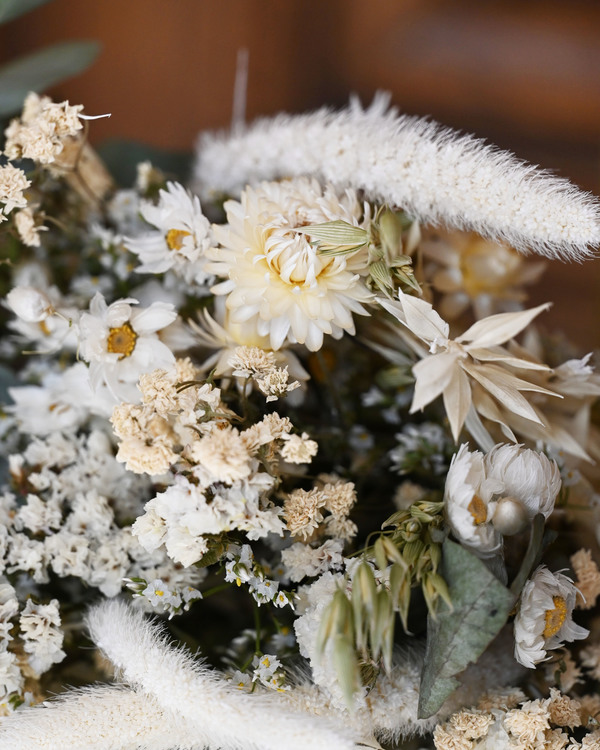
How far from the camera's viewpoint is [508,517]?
0.51 meters

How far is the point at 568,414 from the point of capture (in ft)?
2.34

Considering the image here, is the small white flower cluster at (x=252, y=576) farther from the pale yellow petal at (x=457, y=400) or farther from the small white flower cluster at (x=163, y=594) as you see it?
the pale yellow petal at (x=457, y=400)

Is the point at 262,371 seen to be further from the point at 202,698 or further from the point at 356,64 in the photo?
the point at 356,64

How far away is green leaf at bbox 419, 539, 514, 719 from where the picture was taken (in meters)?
0.47

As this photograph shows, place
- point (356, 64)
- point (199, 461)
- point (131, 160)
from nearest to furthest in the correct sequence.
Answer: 1. point (199, 461)
2. point (131, 160)
3. point (356, 64)

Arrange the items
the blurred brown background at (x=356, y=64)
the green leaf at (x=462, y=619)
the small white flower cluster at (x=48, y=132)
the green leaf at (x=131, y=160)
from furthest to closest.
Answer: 1. the blurred brown background at (x=356, y=64)
2. the green leaf at (x=131, y=160)
3. the small white flower cluster at (x=48, y=132)
4. the green leaf at (x=462, y=619)

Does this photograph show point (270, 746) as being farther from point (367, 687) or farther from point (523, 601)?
point (523, 601)

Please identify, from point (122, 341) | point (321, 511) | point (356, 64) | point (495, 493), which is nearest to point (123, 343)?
point (122, 341)

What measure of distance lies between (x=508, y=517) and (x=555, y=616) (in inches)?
3.6

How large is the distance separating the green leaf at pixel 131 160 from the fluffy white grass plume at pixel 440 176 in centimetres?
20

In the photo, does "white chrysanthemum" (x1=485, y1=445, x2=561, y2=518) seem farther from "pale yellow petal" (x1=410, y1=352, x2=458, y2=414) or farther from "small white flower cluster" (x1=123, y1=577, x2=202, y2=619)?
"small white flower cluster" (x1=123, y1=577, x2=202, y2=619)

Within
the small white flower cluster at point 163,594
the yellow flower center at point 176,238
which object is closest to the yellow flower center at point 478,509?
the small white flower cluster at point 163,594

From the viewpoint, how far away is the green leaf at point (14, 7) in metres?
0.70

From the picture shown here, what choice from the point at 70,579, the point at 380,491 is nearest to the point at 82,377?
the point at 70,579
